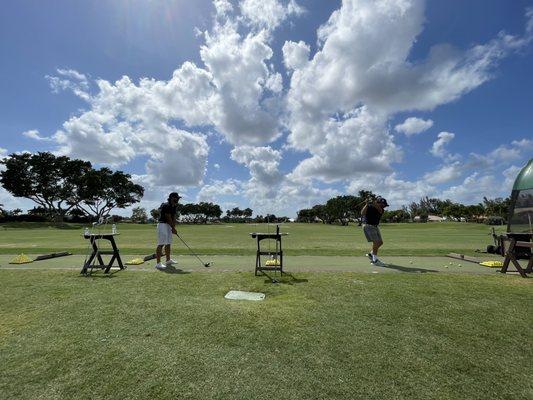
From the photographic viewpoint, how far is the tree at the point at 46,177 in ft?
203

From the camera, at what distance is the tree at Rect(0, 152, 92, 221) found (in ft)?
203

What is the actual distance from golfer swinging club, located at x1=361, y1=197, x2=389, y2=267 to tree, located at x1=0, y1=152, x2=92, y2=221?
70601 mm

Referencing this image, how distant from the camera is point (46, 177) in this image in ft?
212

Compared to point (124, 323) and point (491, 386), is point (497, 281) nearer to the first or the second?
point (491, 386)

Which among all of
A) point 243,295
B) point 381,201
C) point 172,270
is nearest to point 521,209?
point 381,201

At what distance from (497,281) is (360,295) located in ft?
12.5

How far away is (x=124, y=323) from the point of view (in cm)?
483

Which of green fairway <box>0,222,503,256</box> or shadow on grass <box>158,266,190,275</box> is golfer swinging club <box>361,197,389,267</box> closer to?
green fairway <box>0,222,503,256</box>

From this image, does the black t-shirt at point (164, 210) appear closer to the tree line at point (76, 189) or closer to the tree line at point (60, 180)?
the tree line at point (76, 189)

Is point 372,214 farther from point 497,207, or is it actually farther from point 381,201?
point 497,207

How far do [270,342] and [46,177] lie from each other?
244 feet

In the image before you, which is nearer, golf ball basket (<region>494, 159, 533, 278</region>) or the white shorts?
the white shorts

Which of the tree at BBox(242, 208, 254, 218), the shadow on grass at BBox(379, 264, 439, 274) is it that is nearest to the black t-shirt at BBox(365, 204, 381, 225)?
the shadow on grass at BBox(379, 264, 439, 274)

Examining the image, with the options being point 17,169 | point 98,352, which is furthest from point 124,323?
point 17,169
